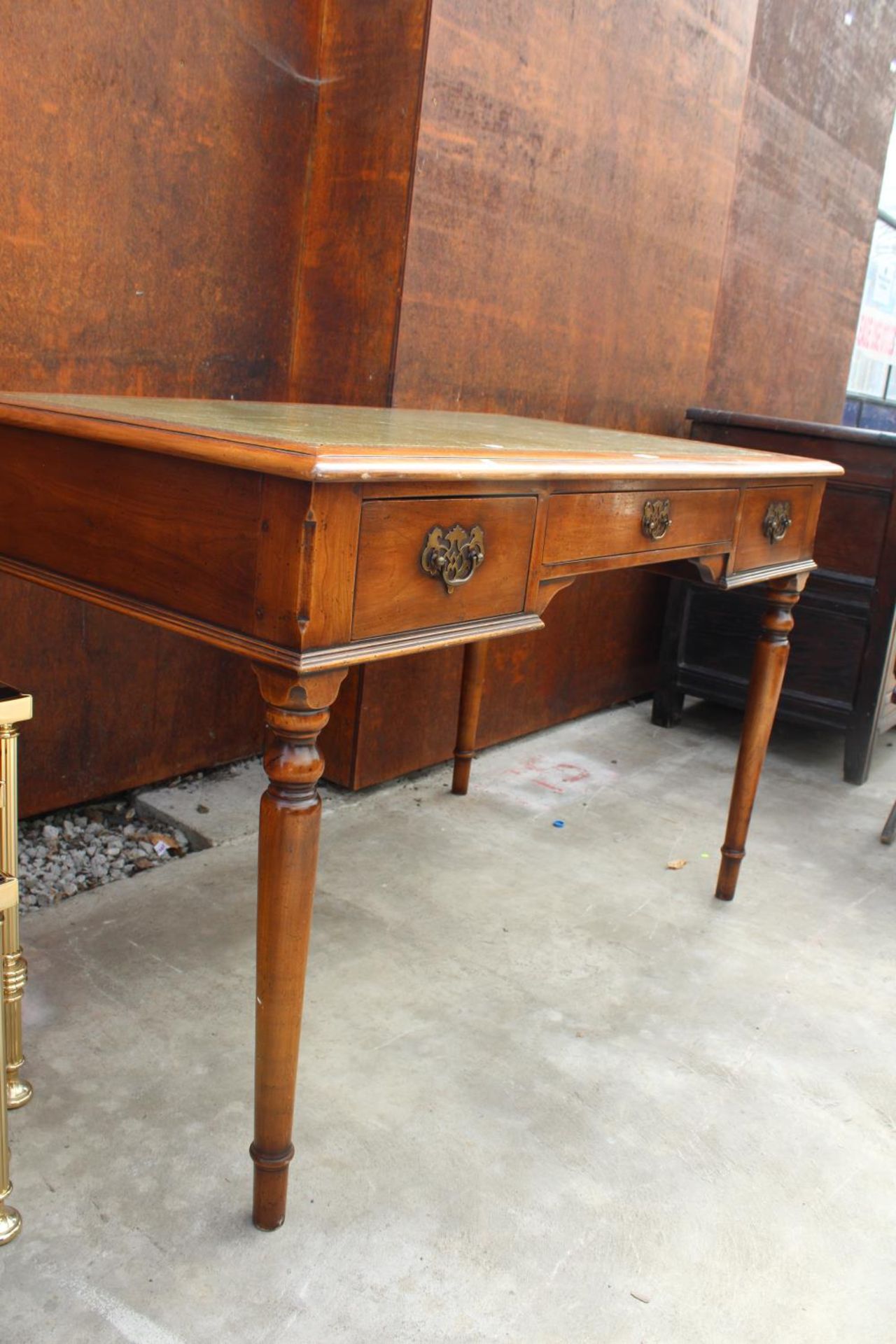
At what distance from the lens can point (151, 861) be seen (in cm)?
230

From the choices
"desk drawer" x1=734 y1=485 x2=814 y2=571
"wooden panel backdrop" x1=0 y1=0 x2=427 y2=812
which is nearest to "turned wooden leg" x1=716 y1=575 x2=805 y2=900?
"desk drawer" x1=734 y1=485 x2=814 y2=571

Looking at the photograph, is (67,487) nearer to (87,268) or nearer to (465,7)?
(87,268)

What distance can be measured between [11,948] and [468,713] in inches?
59.1

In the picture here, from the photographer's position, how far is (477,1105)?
1.66m

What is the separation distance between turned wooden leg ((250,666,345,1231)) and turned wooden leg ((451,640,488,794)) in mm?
1472

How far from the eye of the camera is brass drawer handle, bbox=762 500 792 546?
2.17m

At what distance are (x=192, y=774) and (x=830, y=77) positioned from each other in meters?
3.48

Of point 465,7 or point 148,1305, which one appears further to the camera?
point 465,7

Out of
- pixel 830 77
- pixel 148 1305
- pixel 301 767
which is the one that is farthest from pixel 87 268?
pixel 830 77

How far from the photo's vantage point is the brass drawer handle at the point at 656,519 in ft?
5.75

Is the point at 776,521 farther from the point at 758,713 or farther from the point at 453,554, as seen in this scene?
the point at 453,554

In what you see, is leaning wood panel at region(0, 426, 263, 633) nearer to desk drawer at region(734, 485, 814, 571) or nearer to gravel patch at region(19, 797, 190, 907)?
gravel patch at region(19, 797, 190, 907)

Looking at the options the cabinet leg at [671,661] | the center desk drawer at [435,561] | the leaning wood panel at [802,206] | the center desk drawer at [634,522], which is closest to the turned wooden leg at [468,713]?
the center desk drawer at [634,522]

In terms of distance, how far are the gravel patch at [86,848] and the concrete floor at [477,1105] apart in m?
0.07
